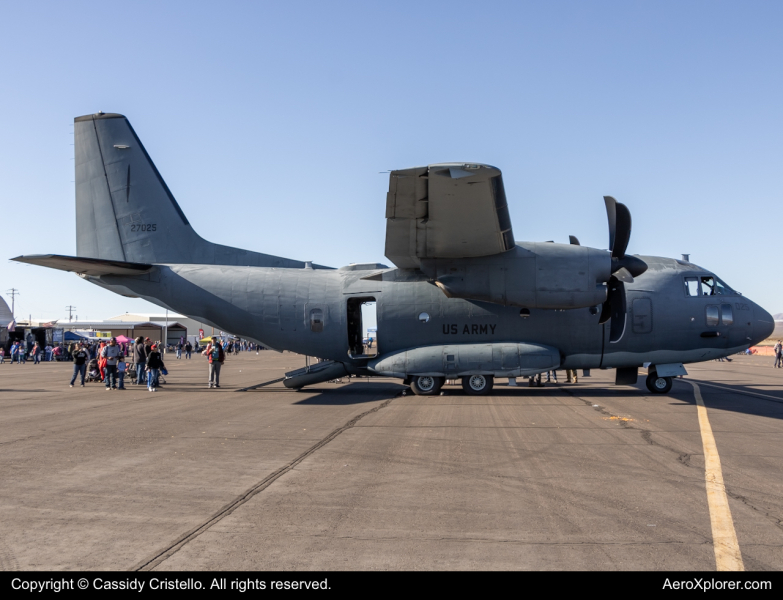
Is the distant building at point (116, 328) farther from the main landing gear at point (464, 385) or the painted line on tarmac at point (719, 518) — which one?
the painted line on tarmac at point (719, 518)

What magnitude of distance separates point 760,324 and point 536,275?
782 cm

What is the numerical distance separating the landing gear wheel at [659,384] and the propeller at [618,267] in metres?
2.83

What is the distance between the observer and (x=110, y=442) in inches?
404

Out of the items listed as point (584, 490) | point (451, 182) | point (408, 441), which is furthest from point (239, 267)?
point (584, 490)

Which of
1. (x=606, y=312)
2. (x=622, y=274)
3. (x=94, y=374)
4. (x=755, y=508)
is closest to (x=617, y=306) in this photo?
(x=606, y=312)

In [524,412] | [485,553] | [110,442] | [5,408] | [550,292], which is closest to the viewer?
[485,553]

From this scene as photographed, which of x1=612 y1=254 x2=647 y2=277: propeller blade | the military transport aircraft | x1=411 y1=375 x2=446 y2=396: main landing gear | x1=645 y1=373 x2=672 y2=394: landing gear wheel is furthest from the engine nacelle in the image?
x1=645 y1=373 x2=672 y2=394: landing gear wheel

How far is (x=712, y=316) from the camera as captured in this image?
59.3 feet

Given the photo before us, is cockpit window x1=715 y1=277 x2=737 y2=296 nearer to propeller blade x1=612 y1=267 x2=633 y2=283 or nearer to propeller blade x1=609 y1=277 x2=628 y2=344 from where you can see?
propeller blade x1=612 y1=267 x2=633 y2=283

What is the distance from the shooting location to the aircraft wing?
12312 mm

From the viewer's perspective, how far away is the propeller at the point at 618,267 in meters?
16.4

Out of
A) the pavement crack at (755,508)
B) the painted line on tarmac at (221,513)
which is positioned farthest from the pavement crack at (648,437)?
the painted line on tarmac at (221,513)
